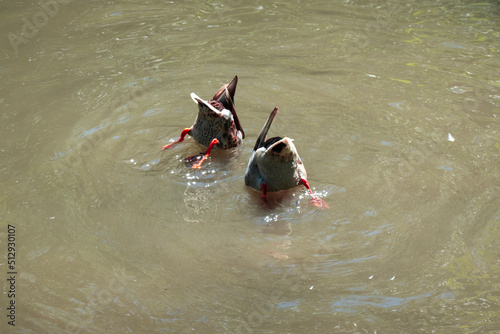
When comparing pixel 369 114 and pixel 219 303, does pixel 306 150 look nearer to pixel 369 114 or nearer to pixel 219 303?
pixel 369 114

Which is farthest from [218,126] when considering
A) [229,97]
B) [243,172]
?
[243,172]

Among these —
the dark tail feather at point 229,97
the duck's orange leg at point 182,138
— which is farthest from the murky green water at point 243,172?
the dark tail feather at point 229,97

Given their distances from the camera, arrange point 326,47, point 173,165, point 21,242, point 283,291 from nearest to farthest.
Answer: point 283,291, point 21,242, point 173,165, point 326,47

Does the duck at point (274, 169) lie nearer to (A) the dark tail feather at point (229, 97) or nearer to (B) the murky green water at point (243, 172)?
(B) the murky green water at point (243, 172)

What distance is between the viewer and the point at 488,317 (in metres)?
3.90

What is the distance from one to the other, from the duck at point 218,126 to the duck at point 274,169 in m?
0.74

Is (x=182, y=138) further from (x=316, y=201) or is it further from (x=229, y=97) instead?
(x=316, y=201)

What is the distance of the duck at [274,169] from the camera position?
5043mm

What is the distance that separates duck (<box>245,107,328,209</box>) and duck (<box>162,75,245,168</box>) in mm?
741

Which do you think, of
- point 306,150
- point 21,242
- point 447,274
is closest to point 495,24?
point 306,150

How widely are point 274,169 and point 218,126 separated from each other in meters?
1.09

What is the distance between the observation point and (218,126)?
19.6 feet

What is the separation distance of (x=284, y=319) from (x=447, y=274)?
1323 millimetres

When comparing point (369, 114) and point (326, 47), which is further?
point (326, 47)
